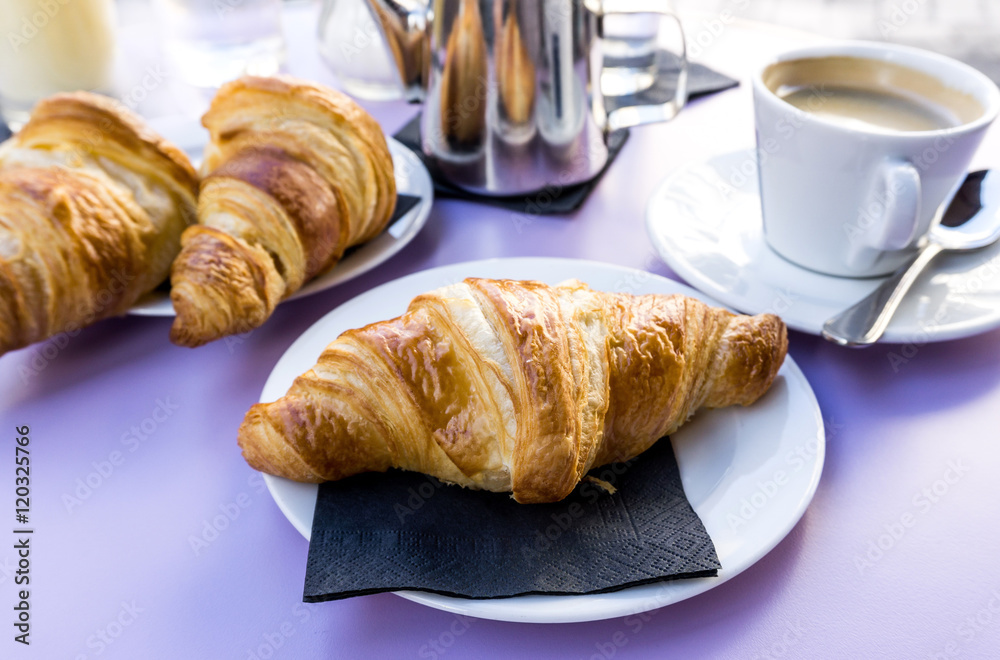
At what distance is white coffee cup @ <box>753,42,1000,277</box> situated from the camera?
A: 0.79 meters

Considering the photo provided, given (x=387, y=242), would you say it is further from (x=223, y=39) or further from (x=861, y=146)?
(x=223, y=39)

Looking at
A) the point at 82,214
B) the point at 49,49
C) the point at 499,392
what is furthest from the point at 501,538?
the point at 49,49

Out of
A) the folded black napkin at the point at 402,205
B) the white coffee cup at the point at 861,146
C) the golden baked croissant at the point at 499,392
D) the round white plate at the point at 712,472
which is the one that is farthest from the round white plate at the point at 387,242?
the white coffee cup at the point at 861,146

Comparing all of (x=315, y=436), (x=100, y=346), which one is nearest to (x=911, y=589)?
(x=315, y=436)

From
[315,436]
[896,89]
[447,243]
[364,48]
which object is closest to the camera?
[315,436]

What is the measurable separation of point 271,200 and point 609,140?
0.62m

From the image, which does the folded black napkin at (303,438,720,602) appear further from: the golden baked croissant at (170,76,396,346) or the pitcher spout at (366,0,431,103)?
the pitcher spout at (366,0,431,103)

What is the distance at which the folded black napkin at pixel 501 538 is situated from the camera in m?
0.56

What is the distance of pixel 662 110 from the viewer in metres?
1.10

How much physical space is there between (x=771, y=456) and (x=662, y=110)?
0.63 m

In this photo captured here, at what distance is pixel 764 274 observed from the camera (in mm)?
897

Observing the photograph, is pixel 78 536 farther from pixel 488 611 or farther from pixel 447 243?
pixel 447 243

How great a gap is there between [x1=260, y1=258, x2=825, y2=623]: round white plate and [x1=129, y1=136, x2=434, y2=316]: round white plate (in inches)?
4.4

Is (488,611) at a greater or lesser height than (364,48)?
lesser
